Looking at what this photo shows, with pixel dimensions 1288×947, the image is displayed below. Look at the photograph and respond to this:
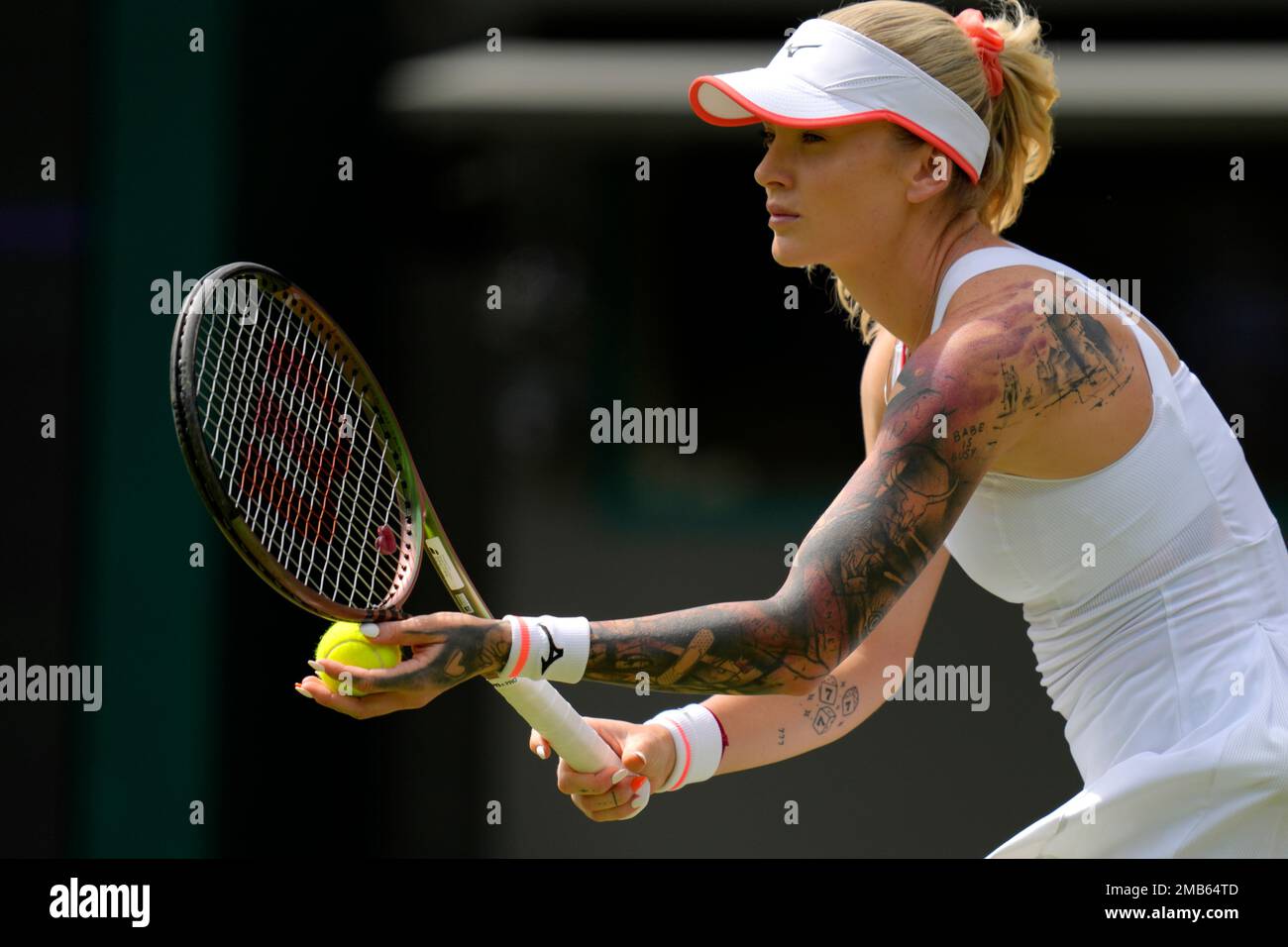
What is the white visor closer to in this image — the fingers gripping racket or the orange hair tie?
the orange hair tie

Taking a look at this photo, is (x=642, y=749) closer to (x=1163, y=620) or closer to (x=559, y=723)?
(x=559, y=723)

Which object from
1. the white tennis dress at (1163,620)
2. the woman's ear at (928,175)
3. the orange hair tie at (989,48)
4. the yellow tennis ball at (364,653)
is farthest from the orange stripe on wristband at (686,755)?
the orange hair tie at (989,48)

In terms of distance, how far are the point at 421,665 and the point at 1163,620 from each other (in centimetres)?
81

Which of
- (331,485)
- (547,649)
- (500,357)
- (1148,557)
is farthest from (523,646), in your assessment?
(500,357)

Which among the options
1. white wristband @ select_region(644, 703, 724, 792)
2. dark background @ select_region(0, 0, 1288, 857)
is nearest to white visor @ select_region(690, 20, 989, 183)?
white wristband @ select_region(644, 703, 724, 792)

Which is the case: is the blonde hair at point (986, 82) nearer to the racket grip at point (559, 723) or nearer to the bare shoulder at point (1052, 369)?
the bare shoulder at point (1052, 369)

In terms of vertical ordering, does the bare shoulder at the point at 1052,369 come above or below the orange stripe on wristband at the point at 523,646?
→ above

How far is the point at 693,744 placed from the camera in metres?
2.22

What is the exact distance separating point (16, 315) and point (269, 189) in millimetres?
581

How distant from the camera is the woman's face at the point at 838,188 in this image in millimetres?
1951

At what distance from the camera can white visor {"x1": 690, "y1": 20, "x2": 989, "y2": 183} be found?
1915mm

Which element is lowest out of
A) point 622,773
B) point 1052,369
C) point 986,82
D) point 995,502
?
point 622,773

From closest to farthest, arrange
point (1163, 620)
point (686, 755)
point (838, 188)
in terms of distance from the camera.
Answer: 1. point (1163, 620)
2. point (838, 188)
3. point (686, 755)
